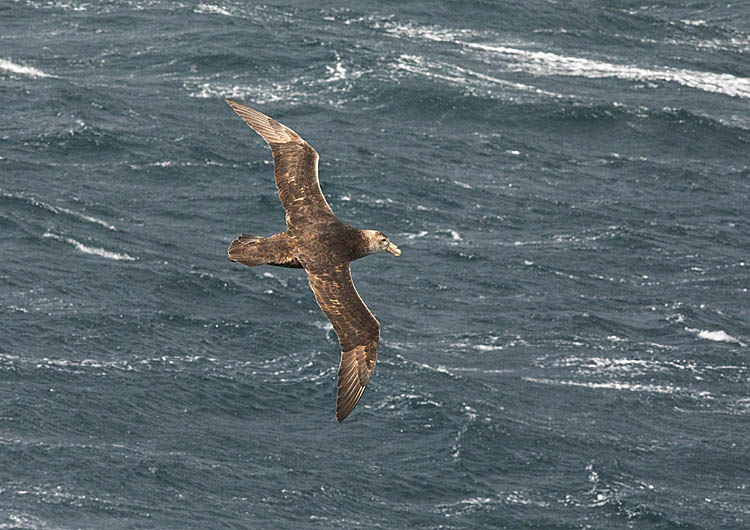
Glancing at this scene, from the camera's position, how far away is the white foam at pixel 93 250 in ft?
239

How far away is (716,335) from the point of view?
75.2m

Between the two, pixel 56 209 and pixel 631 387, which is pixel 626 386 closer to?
pixel 631 387

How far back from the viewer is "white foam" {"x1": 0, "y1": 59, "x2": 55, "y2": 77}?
9269cm

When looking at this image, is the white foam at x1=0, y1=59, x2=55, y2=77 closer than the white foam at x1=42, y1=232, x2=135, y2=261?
No

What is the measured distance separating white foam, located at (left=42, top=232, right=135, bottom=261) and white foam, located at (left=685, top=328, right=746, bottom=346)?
2841 cm

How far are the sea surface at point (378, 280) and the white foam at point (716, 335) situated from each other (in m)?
0.17

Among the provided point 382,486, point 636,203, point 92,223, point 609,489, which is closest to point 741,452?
point 609,489

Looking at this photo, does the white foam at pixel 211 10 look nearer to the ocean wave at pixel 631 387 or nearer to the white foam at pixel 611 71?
the white foam at pixel 611 71

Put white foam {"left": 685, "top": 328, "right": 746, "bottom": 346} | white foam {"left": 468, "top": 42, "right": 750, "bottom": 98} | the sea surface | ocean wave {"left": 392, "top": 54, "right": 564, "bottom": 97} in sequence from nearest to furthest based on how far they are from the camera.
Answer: the sea surface
white foam {"left": 685, "top": 328, "right": 746, "bottom": 346}
ocean wave {"left": 392, "top": 54, "right": 564, "bottom": 97}
white foam {"left": 468, "top": 42, "right": 750, "bottom": 98}

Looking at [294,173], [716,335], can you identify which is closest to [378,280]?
[716,335]

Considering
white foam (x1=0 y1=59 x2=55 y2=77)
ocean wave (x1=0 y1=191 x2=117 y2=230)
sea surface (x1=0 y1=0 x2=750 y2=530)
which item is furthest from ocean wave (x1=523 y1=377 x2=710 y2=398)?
white foam (x1=0 y1=59 x2=55 y2=77)

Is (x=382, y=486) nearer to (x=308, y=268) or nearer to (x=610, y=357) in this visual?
(x=610, y=357)

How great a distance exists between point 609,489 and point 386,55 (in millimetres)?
45204

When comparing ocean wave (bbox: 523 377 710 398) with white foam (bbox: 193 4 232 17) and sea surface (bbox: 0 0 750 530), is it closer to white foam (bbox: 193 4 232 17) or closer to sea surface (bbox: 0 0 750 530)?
sea surface (bbox: 0 0 750 530)
